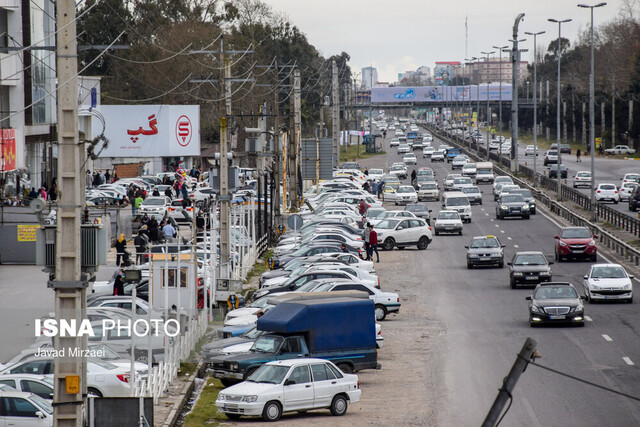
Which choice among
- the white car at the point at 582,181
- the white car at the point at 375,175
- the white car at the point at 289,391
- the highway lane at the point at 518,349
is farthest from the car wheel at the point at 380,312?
the white car at the point at 375,175

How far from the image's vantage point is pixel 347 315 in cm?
2442

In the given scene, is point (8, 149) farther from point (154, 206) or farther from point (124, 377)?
point (124, 377)

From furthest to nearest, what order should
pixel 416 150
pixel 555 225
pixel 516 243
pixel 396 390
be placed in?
pixel 416 150, pixel 555 225, pixel 516 243, pixel 396 390

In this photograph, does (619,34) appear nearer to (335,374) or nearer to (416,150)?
(416,150)

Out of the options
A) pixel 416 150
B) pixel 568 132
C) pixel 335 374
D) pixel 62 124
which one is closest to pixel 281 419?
pixel 335 374

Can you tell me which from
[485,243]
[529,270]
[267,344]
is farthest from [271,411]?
[485,243]

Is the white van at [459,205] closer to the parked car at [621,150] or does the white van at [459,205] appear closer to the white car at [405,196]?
the white car at [405,196]

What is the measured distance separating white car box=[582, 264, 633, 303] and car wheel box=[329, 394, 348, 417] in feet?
49.8

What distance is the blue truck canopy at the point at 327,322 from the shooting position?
938 inches

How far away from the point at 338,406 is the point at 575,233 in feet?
85.9

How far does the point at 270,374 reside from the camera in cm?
2081

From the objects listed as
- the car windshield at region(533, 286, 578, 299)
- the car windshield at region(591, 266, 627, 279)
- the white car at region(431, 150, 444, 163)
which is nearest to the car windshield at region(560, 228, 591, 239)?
the car windshield at region(591, 266, 627, 279)

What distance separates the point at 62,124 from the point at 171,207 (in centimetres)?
4371

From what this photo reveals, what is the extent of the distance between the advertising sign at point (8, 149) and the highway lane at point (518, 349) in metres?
21.8
